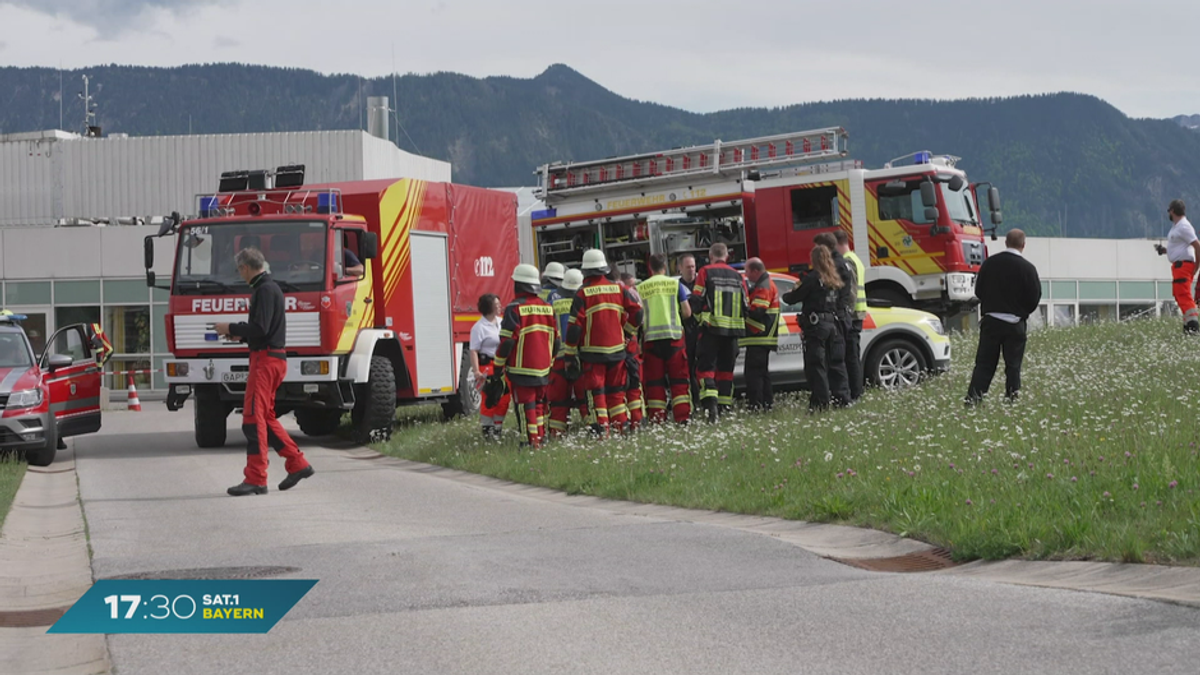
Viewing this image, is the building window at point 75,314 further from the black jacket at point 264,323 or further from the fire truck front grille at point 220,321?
the black jacket at point 264,323

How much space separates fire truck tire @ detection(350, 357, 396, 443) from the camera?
17.7 meters

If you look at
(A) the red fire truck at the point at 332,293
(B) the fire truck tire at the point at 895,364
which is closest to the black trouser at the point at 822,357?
(B) the fire truck tire at the point at 895,364

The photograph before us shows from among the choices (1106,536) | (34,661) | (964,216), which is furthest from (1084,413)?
(964,216)

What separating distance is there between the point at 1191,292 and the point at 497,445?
10.6 metres

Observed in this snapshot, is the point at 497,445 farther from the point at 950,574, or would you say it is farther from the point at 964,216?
the point at 964,216

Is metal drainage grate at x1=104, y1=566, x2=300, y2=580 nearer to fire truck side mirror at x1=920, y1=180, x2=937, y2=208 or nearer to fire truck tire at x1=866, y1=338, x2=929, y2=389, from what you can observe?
fire truck tire at x1=866, y1=338, x2=929, y2=389

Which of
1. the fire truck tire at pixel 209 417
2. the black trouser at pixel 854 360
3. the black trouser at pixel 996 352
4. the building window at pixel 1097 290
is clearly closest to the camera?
the black trouser at pixel 996 352

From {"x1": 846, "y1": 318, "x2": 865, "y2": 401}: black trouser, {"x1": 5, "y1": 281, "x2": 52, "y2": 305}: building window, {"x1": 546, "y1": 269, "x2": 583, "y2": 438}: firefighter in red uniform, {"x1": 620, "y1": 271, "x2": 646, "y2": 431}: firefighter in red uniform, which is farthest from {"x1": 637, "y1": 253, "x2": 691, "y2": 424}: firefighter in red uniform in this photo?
{"x1": 5, "y1": 281, "x2": 52, "y2": 305}: building window

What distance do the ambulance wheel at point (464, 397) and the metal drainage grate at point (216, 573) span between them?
11.8 meters

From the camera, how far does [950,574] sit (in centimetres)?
706

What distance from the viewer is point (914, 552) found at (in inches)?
308

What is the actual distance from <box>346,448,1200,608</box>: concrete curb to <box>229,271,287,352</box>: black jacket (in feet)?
7.77

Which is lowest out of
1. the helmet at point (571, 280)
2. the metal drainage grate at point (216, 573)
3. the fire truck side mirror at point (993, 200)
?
the metal drainage grate at point (216, 573)

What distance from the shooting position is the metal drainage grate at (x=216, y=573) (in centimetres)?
740
